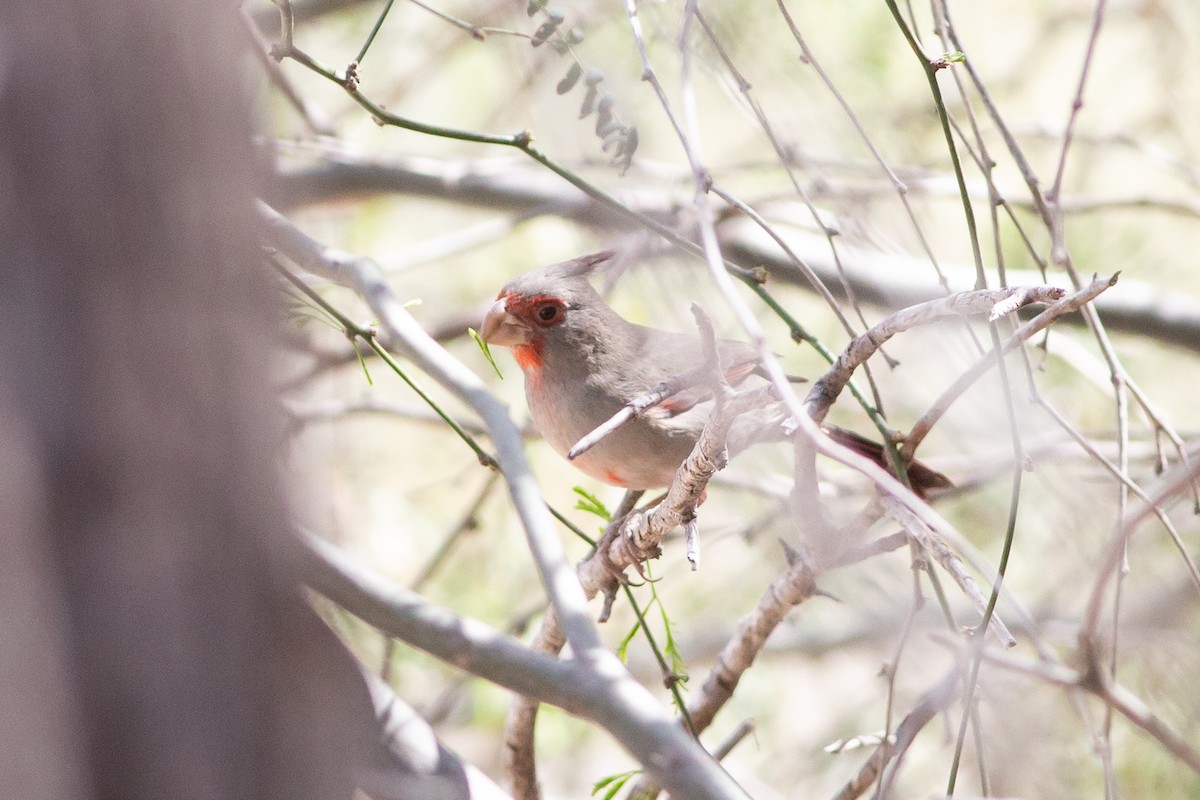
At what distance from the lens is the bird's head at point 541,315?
369cm

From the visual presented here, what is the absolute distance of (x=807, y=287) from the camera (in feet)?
16.5

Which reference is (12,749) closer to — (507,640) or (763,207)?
(507,640)

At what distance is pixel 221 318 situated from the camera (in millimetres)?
1521

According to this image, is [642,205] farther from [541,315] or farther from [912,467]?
[912,467]

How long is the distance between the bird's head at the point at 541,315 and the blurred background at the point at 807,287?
16 centimetres

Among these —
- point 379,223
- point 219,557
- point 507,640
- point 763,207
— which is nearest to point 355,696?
point 507,640

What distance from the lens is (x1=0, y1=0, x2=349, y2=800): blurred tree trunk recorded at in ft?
4.58

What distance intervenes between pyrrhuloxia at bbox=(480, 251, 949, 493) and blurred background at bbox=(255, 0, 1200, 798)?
0.14 metres

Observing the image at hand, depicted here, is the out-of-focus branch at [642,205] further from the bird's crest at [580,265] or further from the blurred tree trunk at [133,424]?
the blurred tree trunk at [133,424]

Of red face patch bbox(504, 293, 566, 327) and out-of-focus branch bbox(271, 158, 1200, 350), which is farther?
out-of-focus branch bbox(271, 158, 1200, 350)

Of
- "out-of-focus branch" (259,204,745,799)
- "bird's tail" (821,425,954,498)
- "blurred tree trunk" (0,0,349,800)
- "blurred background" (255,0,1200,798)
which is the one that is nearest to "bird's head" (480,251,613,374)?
"blurred background" (255,0,1200,798)

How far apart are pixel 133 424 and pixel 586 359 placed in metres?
2.33

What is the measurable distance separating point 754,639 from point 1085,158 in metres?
4.19

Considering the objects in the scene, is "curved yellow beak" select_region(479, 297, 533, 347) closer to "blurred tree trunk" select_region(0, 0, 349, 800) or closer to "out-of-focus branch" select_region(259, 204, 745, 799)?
"out-of-focus branch" select_region(259, 204, 745, 799)
